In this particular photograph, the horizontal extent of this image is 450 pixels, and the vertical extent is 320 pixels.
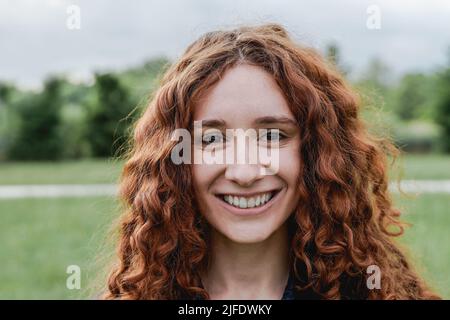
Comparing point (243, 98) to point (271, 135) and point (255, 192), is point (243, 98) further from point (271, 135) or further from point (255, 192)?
point (255, 192)

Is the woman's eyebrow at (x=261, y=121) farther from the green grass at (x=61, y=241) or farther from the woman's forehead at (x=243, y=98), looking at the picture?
the green grass at (x=61, y=241)

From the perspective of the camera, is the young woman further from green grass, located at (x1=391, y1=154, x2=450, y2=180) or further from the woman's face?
green grass, located at (x1=391, y1=154, x2=450, y2=180)

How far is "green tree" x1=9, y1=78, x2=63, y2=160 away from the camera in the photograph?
18828mm

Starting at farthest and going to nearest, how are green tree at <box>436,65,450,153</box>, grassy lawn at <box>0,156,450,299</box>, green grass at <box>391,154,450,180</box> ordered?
green tree at <box>436,65,450,153</box> → green grass at <box>391,154,450,180</box> → grassy lawn at <box>0,156,450,299</box>

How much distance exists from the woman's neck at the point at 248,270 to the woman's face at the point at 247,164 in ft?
0.43

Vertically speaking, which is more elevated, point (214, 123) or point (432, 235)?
point (214, 123)

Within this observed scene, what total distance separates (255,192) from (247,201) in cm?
4

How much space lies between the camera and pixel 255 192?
183 cm

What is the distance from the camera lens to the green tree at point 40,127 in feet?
61.8

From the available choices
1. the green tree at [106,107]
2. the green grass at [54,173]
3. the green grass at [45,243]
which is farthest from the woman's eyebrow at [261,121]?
the green tree at [106,107]

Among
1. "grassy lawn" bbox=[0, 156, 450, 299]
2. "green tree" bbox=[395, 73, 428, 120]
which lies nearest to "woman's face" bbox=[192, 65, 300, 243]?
"grassy lawn" bbox=[0, 156, 450, 299]

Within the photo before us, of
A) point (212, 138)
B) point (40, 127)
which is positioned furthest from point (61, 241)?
point (40, 127)

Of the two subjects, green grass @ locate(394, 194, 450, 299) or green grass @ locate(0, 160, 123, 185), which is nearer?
green grass @ locate(394, 194, 450, 299)
